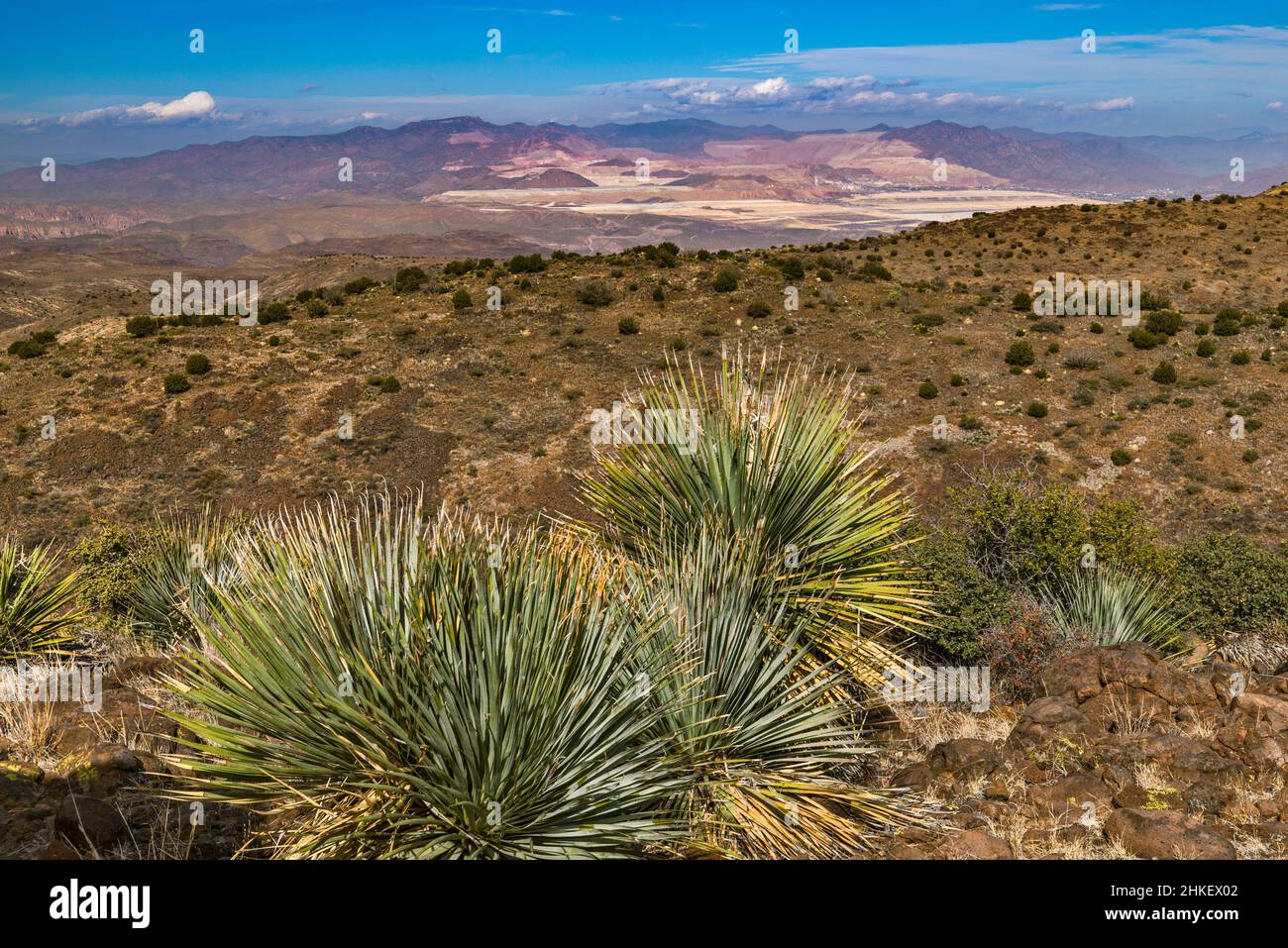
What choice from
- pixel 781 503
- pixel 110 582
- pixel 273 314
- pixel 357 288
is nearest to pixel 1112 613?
pixel 781 503

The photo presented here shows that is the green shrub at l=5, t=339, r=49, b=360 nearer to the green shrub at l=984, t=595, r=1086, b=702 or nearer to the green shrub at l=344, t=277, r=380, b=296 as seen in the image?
the green shrub at l=344, t=277, r=380, b=296

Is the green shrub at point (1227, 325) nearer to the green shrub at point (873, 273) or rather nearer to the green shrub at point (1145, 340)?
the green shrub at point (1145, 340)

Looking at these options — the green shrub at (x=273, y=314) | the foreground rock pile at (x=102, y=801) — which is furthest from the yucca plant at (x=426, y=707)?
the green shrub at (x=273, y=314)

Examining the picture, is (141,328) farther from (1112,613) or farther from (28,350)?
(1112,613)

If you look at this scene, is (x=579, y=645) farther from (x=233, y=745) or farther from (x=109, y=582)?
(x=109, y=582)

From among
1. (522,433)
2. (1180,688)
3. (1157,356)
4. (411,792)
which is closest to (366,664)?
(411,792)

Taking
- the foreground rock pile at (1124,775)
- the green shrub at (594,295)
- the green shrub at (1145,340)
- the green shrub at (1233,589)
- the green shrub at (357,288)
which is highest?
the green shrub at (357,288)

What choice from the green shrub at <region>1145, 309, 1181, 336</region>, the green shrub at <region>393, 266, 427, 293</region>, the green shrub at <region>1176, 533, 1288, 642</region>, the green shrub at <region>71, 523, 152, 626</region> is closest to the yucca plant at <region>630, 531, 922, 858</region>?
the green shrub at <region>71, 523, 152, 626</region>
